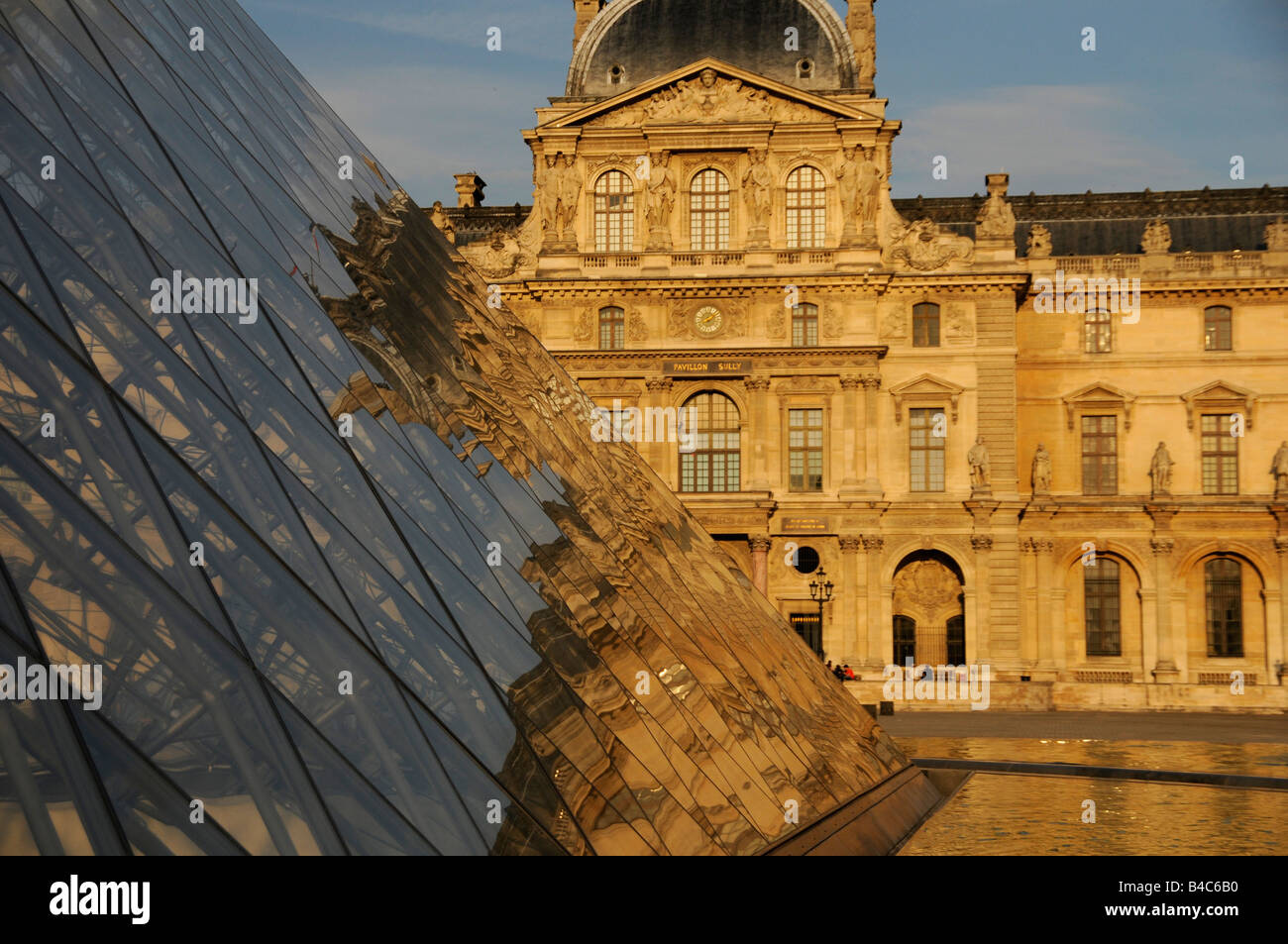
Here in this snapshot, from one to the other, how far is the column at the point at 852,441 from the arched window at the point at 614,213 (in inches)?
310

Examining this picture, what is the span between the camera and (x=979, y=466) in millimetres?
40781

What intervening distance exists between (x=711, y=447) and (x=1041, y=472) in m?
9.98

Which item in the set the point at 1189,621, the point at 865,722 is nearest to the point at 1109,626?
the point at 1189,621

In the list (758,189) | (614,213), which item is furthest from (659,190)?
(758,189)

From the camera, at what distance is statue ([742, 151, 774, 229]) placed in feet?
137

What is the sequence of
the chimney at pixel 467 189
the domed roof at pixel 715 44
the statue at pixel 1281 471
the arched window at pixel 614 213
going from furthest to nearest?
1. the chimney at pixel 467 189
2. the domed roof at pixel 715 44
3. the arched window at pixel 614 213
4. the statue at pixel 1281 471

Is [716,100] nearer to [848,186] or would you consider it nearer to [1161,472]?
[848,186]

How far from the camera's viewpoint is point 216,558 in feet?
17.6

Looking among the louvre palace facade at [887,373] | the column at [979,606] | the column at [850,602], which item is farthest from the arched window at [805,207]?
the column at [979,606]

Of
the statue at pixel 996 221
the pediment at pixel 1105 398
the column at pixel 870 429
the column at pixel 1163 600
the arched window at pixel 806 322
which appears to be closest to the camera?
the column at pixel 870 429

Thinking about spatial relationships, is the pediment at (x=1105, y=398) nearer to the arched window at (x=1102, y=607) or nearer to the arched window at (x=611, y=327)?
the arched window at (x=1102, y=607)

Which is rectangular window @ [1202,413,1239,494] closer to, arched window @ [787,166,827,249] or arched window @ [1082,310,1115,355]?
arched window @ [1082,310,1115,355]

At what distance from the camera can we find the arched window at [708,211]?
42.6 meters

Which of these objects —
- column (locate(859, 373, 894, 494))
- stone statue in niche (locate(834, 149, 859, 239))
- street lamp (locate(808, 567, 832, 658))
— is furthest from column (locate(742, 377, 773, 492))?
stone statue in niche (locate(834, 149, 859, 239))
